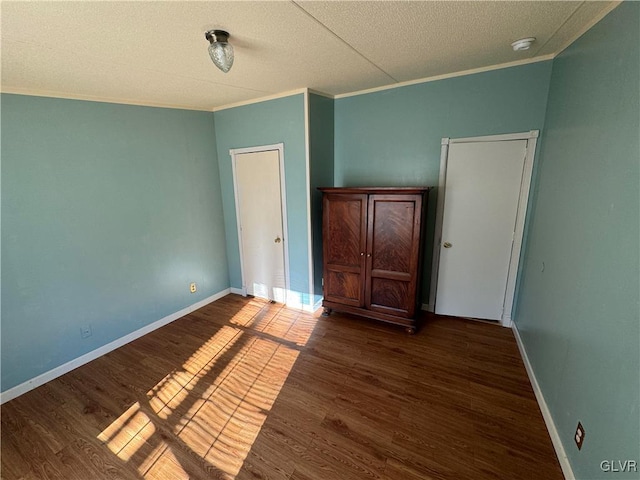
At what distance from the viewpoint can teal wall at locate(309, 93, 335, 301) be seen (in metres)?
2.94

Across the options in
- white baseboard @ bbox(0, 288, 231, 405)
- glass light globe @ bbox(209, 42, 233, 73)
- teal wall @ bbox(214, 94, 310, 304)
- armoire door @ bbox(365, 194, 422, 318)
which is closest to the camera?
glass light globe @ bbox(209, 42, 233, 73)

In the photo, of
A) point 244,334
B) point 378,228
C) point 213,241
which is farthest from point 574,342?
point 213,241

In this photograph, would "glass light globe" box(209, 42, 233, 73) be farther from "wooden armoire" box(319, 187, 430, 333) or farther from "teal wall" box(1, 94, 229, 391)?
"teal wall" box(1, 94, 229, 391)

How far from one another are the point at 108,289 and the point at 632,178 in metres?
3.82

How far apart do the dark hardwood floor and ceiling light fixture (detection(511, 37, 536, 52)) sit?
250cm

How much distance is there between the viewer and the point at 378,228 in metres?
2.72

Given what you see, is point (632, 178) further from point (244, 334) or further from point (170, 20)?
point (244, 334)

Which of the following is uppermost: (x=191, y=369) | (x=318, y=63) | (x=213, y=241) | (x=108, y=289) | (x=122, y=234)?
(x=318, y=63)

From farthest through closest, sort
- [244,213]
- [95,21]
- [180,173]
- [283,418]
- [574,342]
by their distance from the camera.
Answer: [244,213], [180,173], [283,418], [574,342], [95,21]

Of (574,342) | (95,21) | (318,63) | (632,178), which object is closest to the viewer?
(632,178)

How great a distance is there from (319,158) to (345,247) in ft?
3.54

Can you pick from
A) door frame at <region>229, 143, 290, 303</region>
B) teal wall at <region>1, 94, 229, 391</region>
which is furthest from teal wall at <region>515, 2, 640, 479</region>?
teal wall at <region>1, 94, 229, 391</region>

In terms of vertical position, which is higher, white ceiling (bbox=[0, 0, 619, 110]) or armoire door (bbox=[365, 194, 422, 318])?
white ceiling (bbox=[0, 0, 619, 110])

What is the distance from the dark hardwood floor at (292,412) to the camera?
1579mm
